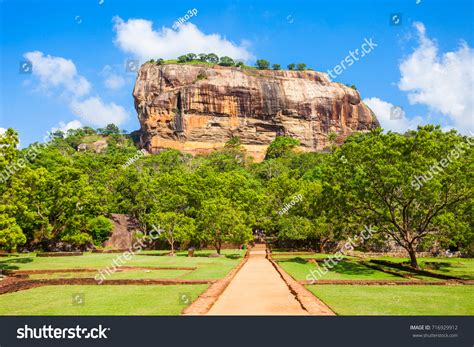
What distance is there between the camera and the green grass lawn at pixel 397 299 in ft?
36.0

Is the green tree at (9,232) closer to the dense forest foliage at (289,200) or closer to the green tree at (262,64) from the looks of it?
the dense forest foliage at (289,200)

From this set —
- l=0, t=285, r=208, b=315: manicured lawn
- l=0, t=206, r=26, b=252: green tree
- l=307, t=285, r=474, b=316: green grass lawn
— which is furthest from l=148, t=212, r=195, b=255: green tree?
l=307, t=285, r=474, b=316: green grass lawn

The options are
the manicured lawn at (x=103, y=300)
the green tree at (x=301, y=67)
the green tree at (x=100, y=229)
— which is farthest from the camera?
the green tree at (x=301, y=67)

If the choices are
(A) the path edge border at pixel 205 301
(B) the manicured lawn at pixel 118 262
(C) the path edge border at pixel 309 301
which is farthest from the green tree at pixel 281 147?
(A) the path edge border at pixel 205 301

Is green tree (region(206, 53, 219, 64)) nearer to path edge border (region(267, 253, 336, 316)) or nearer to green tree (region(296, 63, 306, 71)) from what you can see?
green tree (region(296, 63, 306, 71))

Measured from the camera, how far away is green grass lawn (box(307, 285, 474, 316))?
10969mm

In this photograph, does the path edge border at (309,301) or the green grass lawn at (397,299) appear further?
the green grass lawn at (397,299)

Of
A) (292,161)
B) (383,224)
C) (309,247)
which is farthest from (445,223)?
(292,161)

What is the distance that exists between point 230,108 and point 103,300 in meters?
100

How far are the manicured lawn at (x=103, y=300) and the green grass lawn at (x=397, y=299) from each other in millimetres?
4842

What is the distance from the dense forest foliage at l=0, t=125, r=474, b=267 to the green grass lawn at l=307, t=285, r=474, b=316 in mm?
7838

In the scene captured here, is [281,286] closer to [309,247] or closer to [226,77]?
[309,247]

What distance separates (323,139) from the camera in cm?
11525

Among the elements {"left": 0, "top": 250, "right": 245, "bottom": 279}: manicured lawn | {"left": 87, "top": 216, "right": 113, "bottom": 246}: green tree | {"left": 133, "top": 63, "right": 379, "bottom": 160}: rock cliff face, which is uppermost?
{"left": 133, "top": 63, "right": 379, "bottom": 160}: rock cliff face
